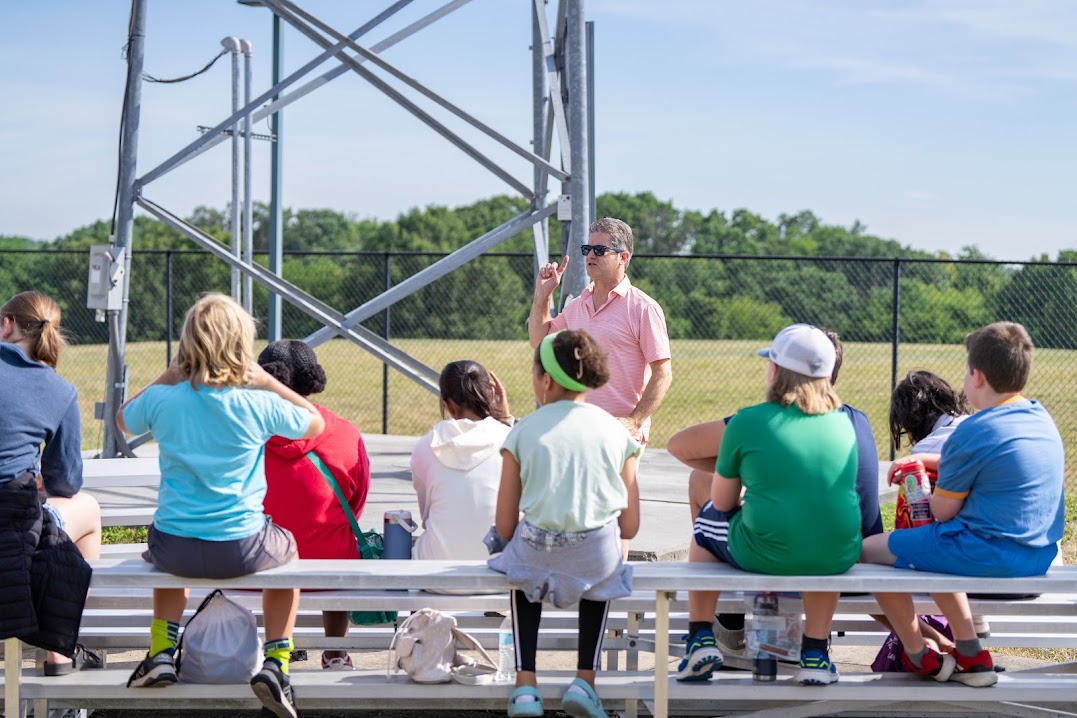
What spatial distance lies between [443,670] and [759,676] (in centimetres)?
102

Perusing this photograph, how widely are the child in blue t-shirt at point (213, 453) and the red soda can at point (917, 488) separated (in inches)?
80.1

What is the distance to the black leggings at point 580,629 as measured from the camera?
3904 mm

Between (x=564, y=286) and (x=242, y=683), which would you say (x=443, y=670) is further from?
(x=564, y=286)

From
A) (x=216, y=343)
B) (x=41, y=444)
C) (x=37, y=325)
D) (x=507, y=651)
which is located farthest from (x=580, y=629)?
(x=37, y=325)

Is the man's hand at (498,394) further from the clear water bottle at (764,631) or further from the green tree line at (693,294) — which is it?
the green tree line at (693,294)

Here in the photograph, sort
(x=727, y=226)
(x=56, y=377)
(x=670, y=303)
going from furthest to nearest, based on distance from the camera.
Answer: (x=727, y=226) → (x=670, y=303) → (x=56, y=377)

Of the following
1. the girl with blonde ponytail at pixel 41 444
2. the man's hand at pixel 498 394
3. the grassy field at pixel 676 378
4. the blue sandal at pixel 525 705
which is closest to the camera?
the blue sandal at pixel 525 705

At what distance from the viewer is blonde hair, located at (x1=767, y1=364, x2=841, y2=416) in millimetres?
3877

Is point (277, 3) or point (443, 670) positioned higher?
point (277, 3)

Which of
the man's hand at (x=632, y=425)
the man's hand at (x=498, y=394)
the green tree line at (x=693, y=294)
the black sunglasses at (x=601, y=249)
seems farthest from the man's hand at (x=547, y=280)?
the green tree line at (x=693, y=294)

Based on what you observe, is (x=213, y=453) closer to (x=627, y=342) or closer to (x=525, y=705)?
(x=525, y=705)

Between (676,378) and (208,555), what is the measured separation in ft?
71.9

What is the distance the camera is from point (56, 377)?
414 centimetres

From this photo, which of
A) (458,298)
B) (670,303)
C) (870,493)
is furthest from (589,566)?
(458,298)
